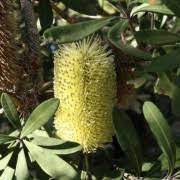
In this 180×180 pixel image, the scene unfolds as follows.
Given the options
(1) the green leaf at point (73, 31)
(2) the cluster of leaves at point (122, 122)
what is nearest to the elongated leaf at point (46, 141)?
(2) the cluster of leaves at point (122, 122)

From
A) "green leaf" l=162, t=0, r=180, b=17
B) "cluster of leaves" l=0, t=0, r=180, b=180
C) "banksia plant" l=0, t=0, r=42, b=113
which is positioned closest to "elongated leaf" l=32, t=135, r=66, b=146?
"cluster of leaves" l=0, t=0, r=180, b=180

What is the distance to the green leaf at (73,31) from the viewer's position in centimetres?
109

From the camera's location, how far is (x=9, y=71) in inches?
48.9

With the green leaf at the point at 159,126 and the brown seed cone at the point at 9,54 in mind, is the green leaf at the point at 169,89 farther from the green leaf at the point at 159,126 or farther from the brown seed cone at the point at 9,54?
the brown seed cone at the point at 9,54

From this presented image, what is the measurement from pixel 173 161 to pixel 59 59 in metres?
0.31

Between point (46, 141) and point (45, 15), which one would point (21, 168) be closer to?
point (46, 141)

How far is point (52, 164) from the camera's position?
1.17 meters

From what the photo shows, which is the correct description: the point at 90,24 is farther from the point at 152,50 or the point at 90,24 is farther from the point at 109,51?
the point at 152,50

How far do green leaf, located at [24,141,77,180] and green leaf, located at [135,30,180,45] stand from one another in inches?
11.6

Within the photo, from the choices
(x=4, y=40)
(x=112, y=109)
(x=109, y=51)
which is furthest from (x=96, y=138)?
(x=4, y=40)

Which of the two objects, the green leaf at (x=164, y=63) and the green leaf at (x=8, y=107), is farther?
the green leaf at (x=8, y=107)

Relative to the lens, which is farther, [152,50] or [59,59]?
[152,50]

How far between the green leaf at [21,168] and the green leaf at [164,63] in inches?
13.1

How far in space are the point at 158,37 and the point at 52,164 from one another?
0.33m
